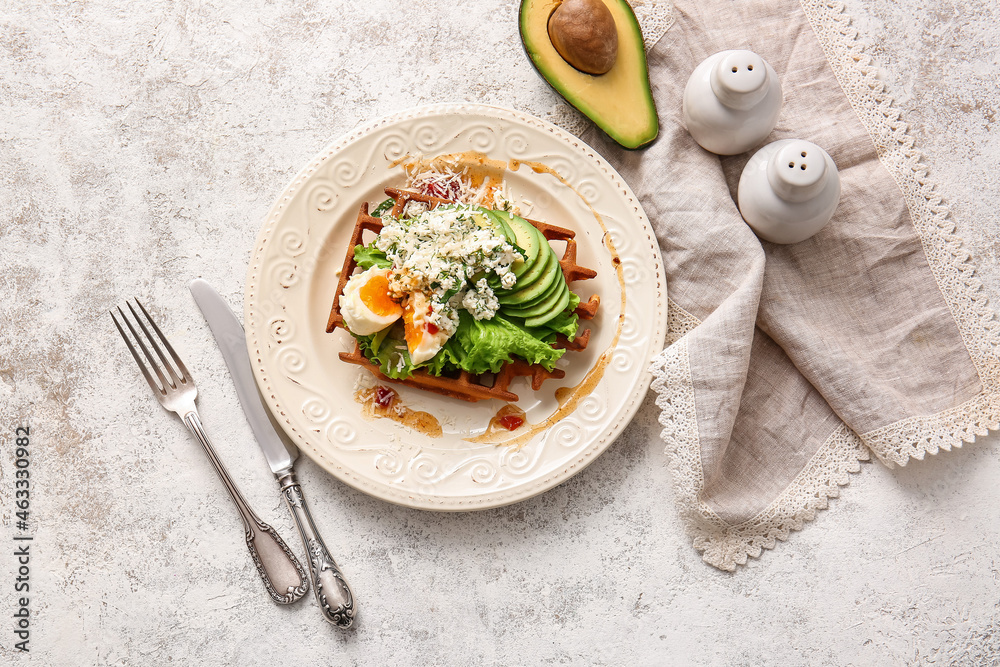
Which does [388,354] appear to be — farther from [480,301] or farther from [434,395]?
[480,301]

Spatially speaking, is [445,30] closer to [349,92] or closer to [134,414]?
[349,92]

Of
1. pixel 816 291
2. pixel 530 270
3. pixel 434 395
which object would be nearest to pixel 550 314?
pixel 530 270

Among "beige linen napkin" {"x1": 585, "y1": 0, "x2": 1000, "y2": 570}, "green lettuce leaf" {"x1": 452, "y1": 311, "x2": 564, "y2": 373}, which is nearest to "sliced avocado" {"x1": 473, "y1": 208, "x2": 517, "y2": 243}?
"green lettuce leaf" {"x1": 452, "y1": 311, "x2": 564, "y2": 373}

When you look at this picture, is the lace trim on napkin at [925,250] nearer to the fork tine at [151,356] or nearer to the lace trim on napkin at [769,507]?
the lace trim on napkin at [769,507]

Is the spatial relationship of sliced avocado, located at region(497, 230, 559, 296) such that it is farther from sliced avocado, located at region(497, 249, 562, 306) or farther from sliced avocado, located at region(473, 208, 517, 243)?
sliced avocado, located at region(473, 208, 517, 243)

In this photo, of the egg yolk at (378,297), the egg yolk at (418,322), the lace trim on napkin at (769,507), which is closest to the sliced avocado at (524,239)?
the egg yolk at (418,322)

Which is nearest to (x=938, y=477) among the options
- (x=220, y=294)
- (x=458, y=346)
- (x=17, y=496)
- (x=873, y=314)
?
(x=873, y=314)
